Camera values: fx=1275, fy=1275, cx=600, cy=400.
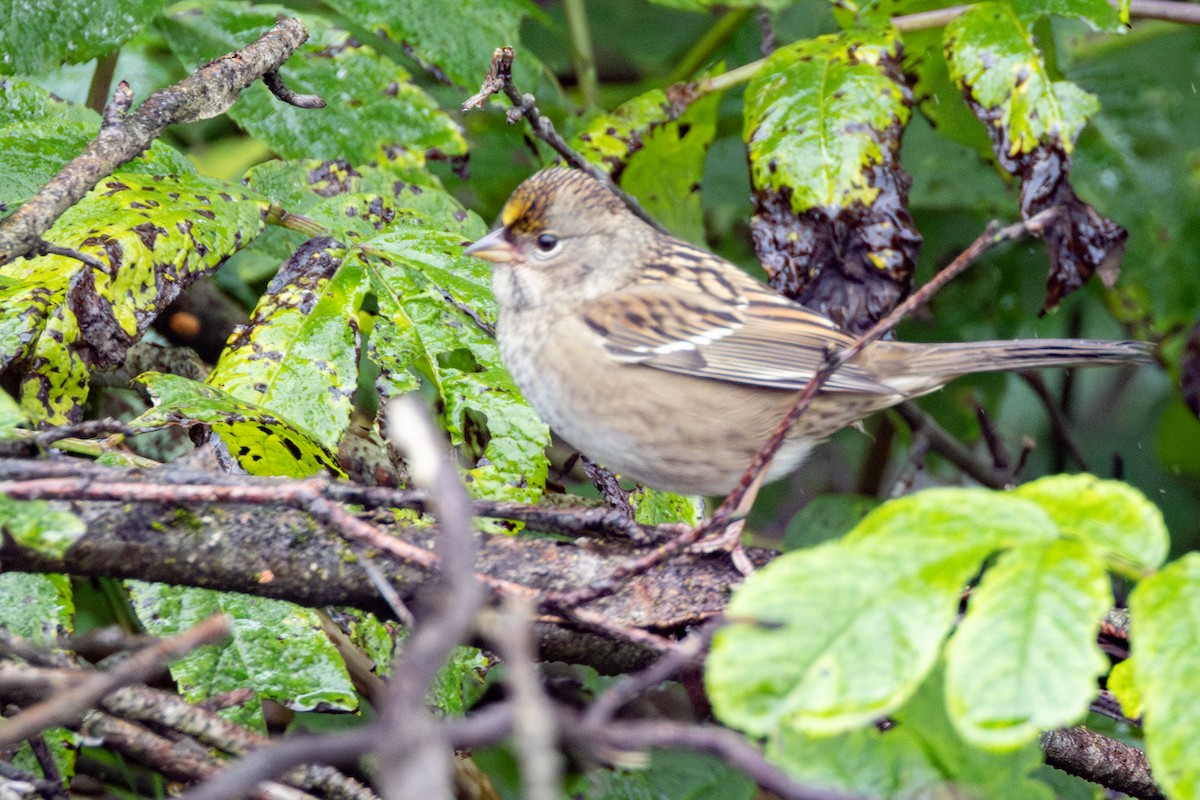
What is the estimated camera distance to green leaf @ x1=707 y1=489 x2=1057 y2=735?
110 centimetres

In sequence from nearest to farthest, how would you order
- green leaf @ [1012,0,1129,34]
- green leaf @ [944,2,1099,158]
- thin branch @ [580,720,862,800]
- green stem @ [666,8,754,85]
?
thin branch @ [580,720,862,800] → green leaf @ [944,2,1099,158] → green leaf @ [1012,0,1129,34] → green stem @ [666,8,754,85]

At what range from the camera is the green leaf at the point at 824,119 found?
2.45 m

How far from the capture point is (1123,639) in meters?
2.07

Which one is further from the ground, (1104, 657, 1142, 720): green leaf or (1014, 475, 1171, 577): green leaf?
(1014, 475, 1171, 577): green leaf

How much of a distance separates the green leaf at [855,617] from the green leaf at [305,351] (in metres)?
1.15

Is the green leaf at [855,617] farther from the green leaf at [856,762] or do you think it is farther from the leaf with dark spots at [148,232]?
the leaf with dark spots at [148,232]

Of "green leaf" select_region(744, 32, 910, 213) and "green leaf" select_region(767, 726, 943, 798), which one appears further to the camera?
"green leaf" select_region(744, 32, 910, 213)

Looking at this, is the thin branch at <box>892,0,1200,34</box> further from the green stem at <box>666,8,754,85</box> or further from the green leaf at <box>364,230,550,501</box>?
the green leaf at <box>364,230,550,501</box>

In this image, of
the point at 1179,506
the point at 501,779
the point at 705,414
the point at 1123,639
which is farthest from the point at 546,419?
the point at 1179,506

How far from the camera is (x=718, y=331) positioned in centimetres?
293

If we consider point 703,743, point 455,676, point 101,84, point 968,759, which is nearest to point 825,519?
point 455,676

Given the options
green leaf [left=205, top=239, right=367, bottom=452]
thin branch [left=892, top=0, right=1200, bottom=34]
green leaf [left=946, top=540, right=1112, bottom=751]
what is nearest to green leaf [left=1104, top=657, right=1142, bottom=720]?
green leaf [left=946, top=540, right=1112, bottom=751]

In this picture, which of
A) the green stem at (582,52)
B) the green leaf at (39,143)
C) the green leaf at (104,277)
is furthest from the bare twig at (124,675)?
the green stem at (582,52)

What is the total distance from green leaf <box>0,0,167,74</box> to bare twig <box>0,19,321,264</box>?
1.27ft
